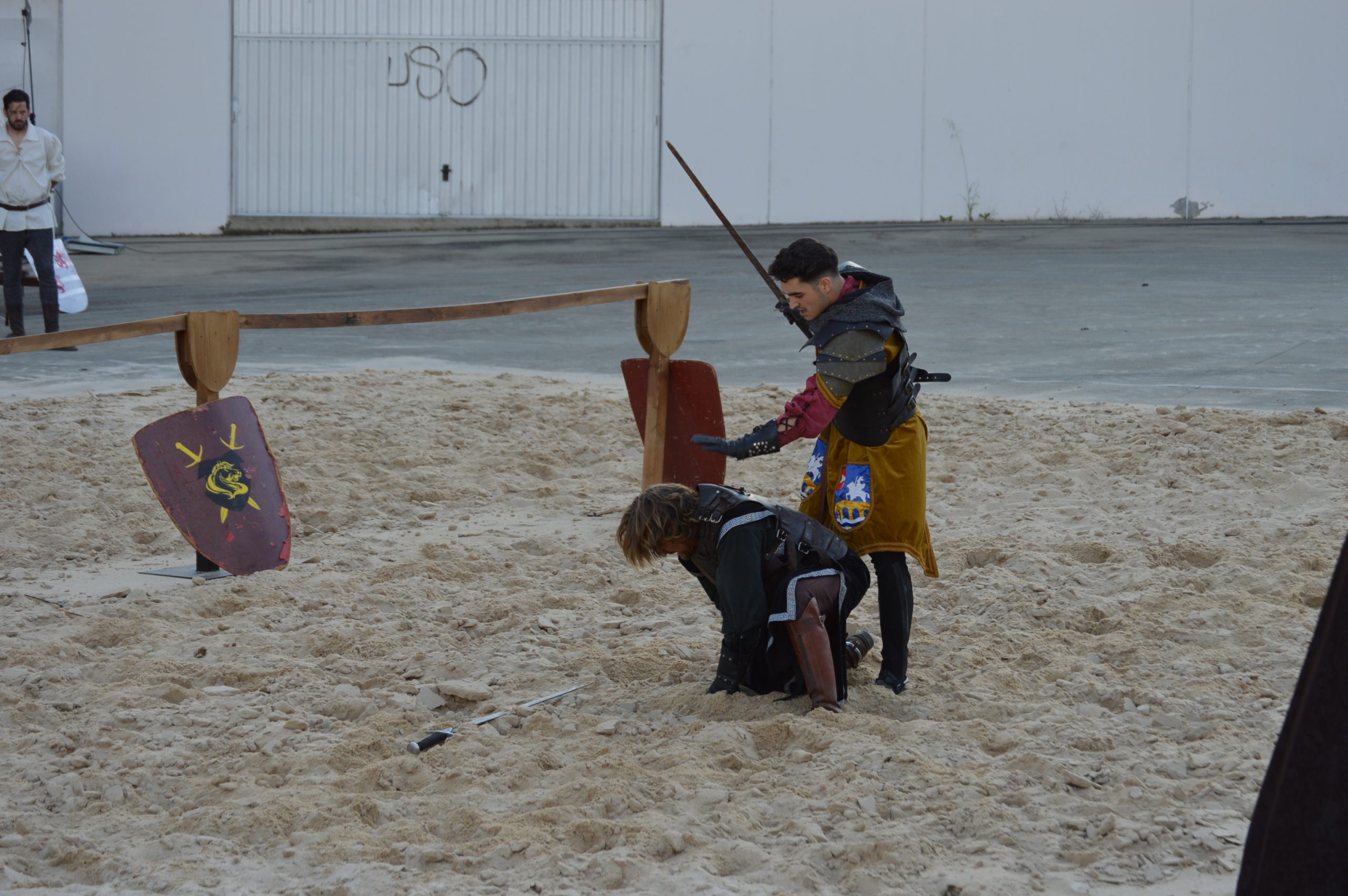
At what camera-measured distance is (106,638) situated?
4.19m

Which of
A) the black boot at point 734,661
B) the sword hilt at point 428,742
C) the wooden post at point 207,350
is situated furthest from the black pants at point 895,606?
the wooden post at point 207,350

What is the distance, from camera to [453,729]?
3471mm

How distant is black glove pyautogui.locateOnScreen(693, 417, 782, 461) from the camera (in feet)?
11.5

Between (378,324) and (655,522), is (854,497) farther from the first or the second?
(378,324)

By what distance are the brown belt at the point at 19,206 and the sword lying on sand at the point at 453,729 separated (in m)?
6.54

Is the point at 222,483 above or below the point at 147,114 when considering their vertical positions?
below

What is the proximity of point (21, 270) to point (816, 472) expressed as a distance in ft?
23.1

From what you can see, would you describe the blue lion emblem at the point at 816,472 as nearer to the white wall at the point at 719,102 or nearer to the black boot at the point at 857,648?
the black boot at the point at 857,648

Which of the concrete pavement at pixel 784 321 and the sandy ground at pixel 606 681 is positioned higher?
the concrete pavement at pixel 784 321

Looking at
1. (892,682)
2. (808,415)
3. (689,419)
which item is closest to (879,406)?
(808,415)

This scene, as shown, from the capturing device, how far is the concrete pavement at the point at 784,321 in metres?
→ 7.74

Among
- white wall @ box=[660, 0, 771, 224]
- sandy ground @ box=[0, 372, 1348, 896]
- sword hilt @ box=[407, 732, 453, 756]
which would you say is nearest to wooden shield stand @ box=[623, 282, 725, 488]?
sandy ground @ box=[0, 372, 1348, 896]

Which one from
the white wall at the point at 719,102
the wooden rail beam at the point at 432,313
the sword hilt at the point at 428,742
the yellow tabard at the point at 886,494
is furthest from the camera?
the white wall at the point at 719,102

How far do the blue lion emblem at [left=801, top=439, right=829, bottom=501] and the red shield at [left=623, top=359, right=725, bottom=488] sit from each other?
1.46m
